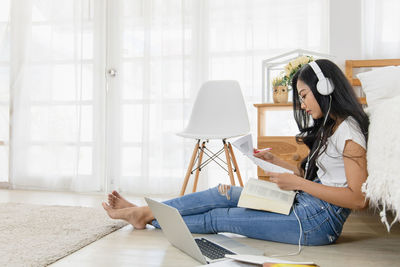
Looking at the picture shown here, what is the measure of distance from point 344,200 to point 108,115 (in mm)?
2383

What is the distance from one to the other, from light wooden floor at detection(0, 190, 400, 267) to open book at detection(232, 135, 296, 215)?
0.50 feet

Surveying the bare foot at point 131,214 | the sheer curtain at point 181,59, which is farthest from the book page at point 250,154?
the sheer curtain at point 181,59

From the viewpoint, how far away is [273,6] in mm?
3021

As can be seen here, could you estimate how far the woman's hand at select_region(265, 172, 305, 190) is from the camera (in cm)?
134

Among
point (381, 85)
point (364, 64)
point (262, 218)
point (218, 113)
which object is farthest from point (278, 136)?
point (262, 218)

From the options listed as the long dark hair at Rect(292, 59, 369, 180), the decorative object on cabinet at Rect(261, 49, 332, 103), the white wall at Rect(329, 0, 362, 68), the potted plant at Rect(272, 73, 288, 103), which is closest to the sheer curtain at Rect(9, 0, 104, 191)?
the decorative object on cabinet at Rect(261, 49, 332, 103)

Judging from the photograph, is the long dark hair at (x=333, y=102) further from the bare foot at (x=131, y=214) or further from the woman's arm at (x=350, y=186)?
the bare foot at (x=131, y=214)

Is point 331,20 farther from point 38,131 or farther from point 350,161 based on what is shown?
point 38,131

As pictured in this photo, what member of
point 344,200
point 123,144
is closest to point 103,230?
point 344,200

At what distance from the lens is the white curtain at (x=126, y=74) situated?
3.05 metres

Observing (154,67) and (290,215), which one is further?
(154,67)

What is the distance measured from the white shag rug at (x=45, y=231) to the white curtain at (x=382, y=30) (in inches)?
84.5

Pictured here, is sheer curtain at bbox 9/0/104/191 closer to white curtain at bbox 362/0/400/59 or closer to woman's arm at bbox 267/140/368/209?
white curtain at bbox 362/0/400/59

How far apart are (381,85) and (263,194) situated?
867mm
